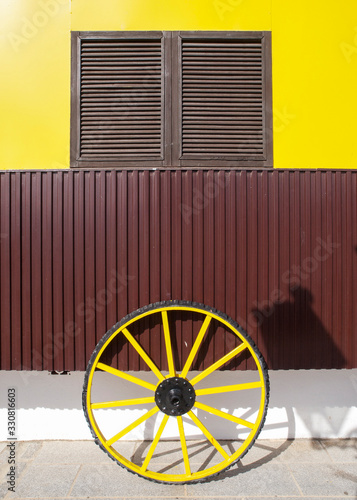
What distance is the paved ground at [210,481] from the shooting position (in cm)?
305

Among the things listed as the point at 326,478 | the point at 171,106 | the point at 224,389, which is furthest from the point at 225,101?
the point at 326,478

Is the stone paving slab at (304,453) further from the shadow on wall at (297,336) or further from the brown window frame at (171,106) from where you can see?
the brown window frame at (171,106)

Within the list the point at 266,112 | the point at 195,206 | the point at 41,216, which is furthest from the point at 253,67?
the point at 41,216

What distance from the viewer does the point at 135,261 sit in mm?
3412

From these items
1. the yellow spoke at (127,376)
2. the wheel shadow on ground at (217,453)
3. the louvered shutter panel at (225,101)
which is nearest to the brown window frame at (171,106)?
the louvered shutter panel at (225,101)

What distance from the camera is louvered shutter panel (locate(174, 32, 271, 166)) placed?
3.61m

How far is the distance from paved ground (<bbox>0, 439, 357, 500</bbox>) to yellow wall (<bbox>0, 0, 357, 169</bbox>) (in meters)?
3.03

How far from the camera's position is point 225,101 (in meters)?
3.63

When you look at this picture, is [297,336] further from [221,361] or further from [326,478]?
[326,478]

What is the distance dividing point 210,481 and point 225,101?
3.81 metres

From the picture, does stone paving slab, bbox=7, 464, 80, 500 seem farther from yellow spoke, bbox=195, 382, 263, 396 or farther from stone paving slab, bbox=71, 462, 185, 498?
yellow spoke, bbox=195, 382, 263, 396

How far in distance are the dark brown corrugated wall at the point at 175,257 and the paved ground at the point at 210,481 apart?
3.17 ft

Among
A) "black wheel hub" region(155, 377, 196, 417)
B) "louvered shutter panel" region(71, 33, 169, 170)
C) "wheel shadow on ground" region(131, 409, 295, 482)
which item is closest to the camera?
"black wheel hub" region(155, 377, 196, 417)

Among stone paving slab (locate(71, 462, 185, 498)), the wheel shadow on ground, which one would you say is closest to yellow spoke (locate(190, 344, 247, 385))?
the wheel shadow on ground
